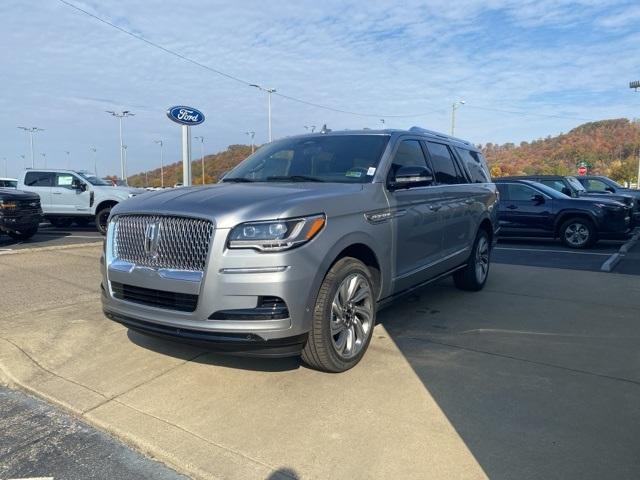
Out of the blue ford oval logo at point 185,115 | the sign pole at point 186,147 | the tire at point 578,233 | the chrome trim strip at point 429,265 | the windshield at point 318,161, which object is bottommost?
the tire at point 578,233

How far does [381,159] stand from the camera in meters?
4.47

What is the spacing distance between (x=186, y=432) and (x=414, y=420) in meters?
1.39

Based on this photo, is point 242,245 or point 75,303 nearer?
point 242,245

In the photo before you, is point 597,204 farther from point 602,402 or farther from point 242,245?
point 242,245

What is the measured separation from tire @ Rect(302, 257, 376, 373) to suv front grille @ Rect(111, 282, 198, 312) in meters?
0.84

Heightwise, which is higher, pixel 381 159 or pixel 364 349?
pixel 381 159

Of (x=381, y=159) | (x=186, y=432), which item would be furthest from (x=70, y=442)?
(x=381, y=159)

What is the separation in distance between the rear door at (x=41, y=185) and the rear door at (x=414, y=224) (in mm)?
14426

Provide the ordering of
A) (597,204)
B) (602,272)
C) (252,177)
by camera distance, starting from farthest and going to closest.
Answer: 1. (597,204)
2. (602,272)
3. (252,177)

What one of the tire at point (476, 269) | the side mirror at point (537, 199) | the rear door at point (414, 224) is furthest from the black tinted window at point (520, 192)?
the rear door at point (414, 224)

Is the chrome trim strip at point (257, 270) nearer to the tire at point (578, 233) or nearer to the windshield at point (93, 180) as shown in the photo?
the tire at point (578, 233)

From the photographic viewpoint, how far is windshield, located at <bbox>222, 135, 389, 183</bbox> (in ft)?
14.6

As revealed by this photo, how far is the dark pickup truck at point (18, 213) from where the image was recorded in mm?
11570

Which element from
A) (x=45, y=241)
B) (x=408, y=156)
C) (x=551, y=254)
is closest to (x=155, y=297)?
(x=408, y=156)
